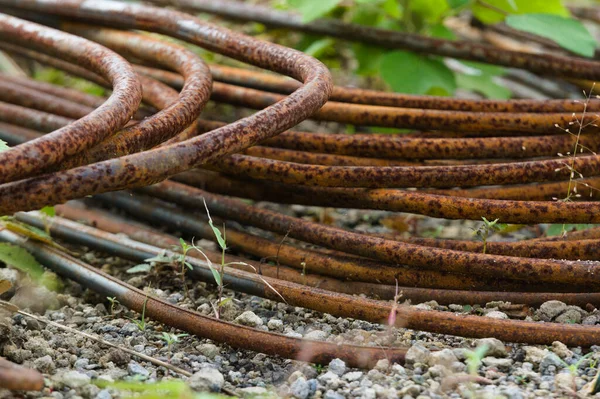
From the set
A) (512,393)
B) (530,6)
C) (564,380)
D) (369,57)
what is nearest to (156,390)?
(512,393)

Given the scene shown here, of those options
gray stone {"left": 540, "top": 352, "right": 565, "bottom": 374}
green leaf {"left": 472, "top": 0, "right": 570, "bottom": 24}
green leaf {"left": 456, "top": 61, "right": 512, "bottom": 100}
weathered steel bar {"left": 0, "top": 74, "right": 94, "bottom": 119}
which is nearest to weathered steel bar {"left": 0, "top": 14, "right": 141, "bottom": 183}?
weathered steel bar {"left": 0, "top": 74, "right": 94, "bottom": 119}

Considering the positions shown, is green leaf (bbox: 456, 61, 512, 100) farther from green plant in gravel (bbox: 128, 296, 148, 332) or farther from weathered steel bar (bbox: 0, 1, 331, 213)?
green plant in gravel (bbox: 128, 296, 148, 332)

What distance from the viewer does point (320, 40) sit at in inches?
136

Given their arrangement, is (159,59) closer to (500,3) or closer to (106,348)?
(106,348)

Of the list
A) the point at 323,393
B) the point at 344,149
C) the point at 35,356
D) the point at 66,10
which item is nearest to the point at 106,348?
the point at 35,356

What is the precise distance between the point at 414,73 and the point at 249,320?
1.48 m

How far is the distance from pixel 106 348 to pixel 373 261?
80 centimetres

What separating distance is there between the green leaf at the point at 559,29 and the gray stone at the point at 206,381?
191 cm

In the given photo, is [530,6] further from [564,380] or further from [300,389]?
[300,389]

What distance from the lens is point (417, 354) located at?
65.4 inches

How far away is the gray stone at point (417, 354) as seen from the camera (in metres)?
1.66

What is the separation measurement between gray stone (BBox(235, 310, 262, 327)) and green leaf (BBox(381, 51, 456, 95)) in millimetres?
1321

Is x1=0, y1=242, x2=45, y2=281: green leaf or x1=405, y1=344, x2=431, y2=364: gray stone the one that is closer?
x1=405, y1=344, x2=431, y2=364: gray stone

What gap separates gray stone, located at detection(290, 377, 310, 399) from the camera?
5.13 ft
